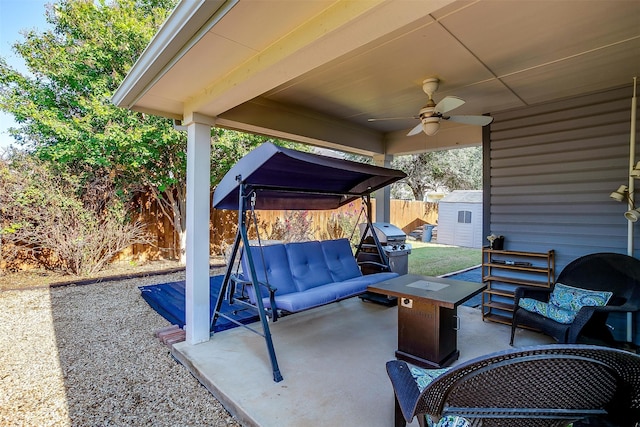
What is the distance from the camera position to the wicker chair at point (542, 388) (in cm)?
98

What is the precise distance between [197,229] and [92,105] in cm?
454

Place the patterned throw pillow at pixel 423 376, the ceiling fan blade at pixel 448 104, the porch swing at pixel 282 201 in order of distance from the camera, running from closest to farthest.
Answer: the patterned throw pillow at pixel 423 376, the porch swing at pixel 282 201, the ceiling fan blade at pixel 448 104

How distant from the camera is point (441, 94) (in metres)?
3.84

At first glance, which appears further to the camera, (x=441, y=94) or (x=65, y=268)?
(x=65, y=268)

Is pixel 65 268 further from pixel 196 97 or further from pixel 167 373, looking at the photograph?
pixel 196 97

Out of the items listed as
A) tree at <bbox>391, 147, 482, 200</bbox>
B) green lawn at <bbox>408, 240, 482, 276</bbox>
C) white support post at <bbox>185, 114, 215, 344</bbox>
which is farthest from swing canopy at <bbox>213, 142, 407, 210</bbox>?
tree at <bbox>391, 147, 482, 200</bbox>

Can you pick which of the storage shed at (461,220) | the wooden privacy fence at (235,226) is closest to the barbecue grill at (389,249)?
the wooden privacy fence at (235,226)

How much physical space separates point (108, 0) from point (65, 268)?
623 cm

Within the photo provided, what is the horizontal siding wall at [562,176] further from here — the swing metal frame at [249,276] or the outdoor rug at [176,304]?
the outdoor rug at [176,304]

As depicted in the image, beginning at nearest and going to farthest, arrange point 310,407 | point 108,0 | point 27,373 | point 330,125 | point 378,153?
point 310,407 < point 27,373 < point 330,125 < point 378,153 < point 108,0

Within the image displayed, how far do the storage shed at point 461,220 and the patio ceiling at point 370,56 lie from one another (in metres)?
9.22

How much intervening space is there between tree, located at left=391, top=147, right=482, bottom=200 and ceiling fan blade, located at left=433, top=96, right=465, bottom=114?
43.8 feet

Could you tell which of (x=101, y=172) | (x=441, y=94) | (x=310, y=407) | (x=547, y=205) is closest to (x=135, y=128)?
(x=101, y=172)

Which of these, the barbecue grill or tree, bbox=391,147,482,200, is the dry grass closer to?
the barbecue grill
